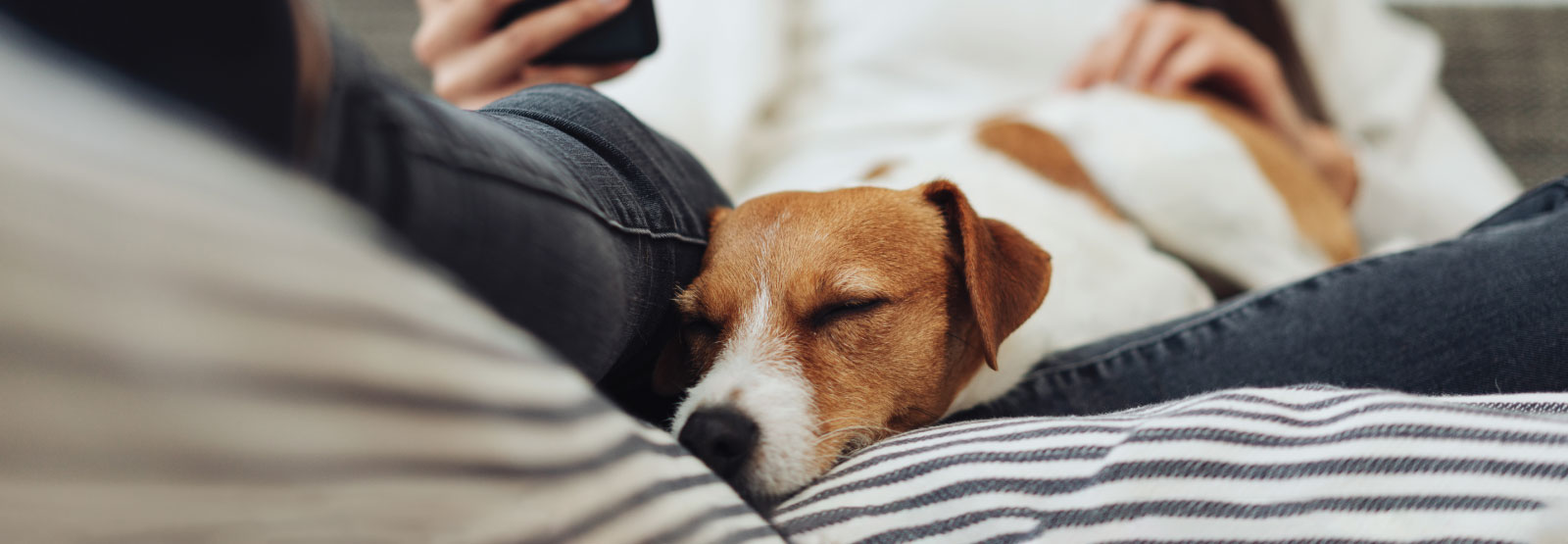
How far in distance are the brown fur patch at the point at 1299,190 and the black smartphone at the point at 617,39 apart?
132cm

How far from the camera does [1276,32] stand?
2402mm

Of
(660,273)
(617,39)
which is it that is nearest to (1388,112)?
(617,39)

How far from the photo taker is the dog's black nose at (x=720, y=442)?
86cm

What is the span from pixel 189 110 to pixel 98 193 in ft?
0.20

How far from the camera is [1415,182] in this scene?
2225mm

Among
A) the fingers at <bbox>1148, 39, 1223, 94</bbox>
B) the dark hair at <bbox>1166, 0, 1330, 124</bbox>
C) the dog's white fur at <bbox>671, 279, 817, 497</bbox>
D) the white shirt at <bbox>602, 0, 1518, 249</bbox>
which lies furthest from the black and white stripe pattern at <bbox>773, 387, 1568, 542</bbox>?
the dark hair at <bbox>1166, 0, 1330, 124</bbox>

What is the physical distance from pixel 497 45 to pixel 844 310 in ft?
2.16

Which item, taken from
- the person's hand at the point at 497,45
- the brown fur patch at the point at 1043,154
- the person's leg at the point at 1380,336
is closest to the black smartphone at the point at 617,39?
the person's hand at the point at 497,45

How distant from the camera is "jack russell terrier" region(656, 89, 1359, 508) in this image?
0.92 metres

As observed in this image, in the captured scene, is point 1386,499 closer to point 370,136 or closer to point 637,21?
point 370,136

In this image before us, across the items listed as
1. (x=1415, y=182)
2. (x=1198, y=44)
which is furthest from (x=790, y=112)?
(x=1415, y=182)

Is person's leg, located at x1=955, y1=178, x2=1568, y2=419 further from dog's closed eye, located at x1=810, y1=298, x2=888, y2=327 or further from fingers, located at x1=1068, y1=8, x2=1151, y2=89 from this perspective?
fingers, located at x1=1068, y1=8, x2=1151, y2=89

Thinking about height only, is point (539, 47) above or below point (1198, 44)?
above

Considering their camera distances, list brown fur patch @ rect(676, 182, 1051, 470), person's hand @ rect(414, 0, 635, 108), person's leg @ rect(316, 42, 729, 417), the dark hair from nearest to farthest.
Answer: person's leg @ rect(316, 42, 729, 417) → brown fur patch @ rect(676, 182, 1051, 470) → person's hand @ rect(414, 0, 635, 108) → the dark hair
